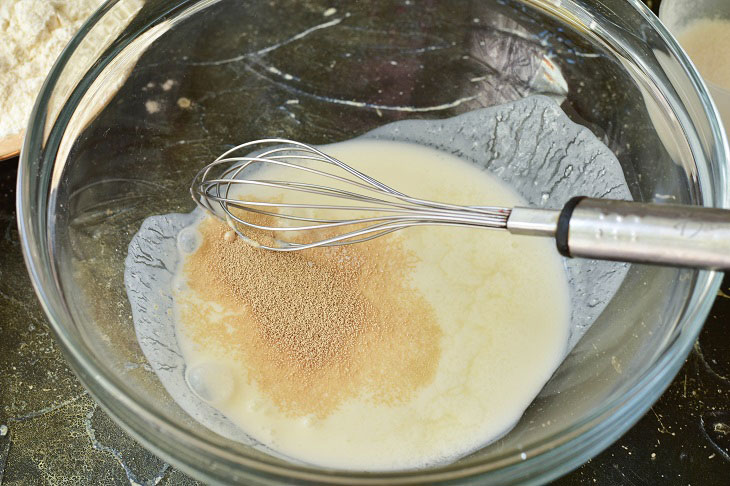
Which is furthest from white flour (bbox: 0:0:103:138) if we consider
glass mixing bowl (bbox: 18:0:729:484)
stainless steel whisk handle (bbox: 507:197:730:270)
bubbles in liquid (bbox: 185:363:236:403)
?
stainless steel whisk handle (bbox: 507:197:730:270)

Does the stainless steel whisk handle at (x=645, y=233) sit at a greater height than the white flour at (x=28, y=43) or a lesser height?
greater

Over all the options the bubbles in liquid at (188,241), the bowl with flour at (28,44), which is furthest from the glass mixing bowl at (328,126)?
the bowl with flour at (28,44)

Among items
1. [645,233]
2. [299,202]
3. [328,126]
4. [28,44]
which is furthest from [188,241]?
[645,233]

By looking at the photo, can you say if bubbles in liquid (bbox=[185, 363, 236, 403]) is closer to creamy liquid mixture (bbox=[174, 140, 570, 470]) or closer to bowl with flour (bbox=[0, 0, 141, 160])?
creamy liquid mixture (bbox=[174, 140, 570, 470])

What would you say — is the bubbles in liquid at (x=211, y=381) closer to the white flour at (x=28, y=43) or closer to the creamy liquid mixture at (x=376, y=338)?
the creamy liquid mixture at (x=376, y=338)

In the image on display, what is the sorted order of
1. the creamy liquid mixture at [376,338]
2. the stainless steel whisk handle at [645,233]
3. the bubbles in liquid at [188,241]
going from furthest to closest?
the bubbles in liquid at [188,241], the creamy liquid mixture at [376,338], the stainless steel whisk handle at [645,233]

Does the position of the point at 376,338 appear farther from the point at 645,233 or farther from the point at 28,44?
the point at 28,44
